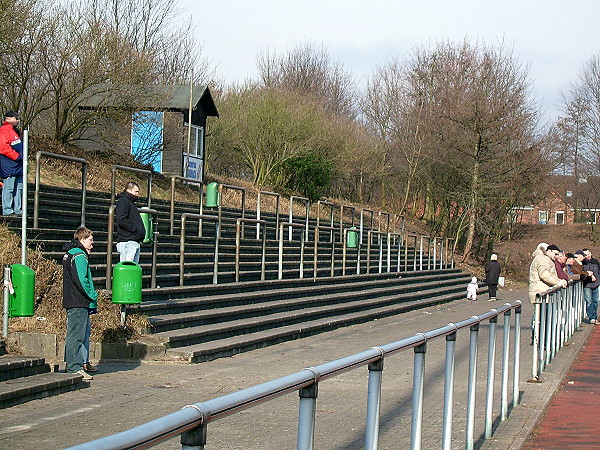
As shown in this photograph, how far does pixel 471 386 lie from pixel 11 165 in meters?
7.89

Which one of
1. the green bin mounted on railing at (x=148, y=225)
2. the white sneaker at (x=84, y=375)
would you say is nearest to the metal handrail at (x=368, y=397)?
the white sneaker at (x=84, y=375)

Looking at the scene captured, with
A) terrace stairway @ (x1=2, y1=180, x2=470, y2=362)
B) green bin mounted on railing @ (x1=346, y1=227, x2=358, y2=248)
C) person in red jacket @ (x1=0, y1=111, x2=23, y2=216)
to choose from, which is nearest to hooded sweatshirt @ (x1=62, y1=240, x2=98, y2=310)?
→ terrace stairway @ (x1=2, y1=180, x2=470, y2=362)

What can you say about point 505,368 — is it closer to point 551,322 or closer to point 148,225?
point 551,322

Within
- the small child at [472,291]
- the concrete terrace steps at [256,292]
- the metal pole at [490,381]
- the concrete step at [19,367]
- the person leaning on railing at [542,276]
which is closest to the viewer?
the metal pole at [490,381]

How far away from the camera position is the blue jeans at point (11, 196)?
12.7 meters

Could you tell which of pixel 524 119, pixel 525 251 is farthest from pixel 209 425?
pixel 525 251

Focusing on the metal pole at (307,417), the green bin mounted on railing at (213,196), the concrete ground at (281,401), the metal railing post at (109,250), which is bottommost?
the concrete ground at (281,401)

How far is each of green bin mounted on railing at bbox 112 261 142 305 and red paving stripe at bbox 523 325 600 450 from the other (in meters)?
5.03

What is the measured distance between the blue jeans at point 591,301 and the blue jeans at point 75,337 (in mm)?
15405

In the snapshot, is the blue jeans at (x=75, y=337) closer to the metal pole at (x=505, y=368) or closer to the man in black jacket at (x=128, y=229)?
the man in black jacket at (x=128, y=229)

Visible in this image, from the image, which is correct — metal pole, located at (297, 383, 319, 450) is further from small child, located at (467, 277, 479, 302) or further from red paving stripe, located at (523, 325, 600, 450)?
small child, located at (467, 277, 479, 302)

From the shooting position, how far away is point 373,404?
4.41m

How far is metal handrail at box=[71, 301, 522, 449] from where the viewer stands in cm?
235

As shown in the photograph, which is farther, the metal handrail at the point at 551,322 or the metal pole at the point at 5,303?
the metal handrail at the point at 551,322
